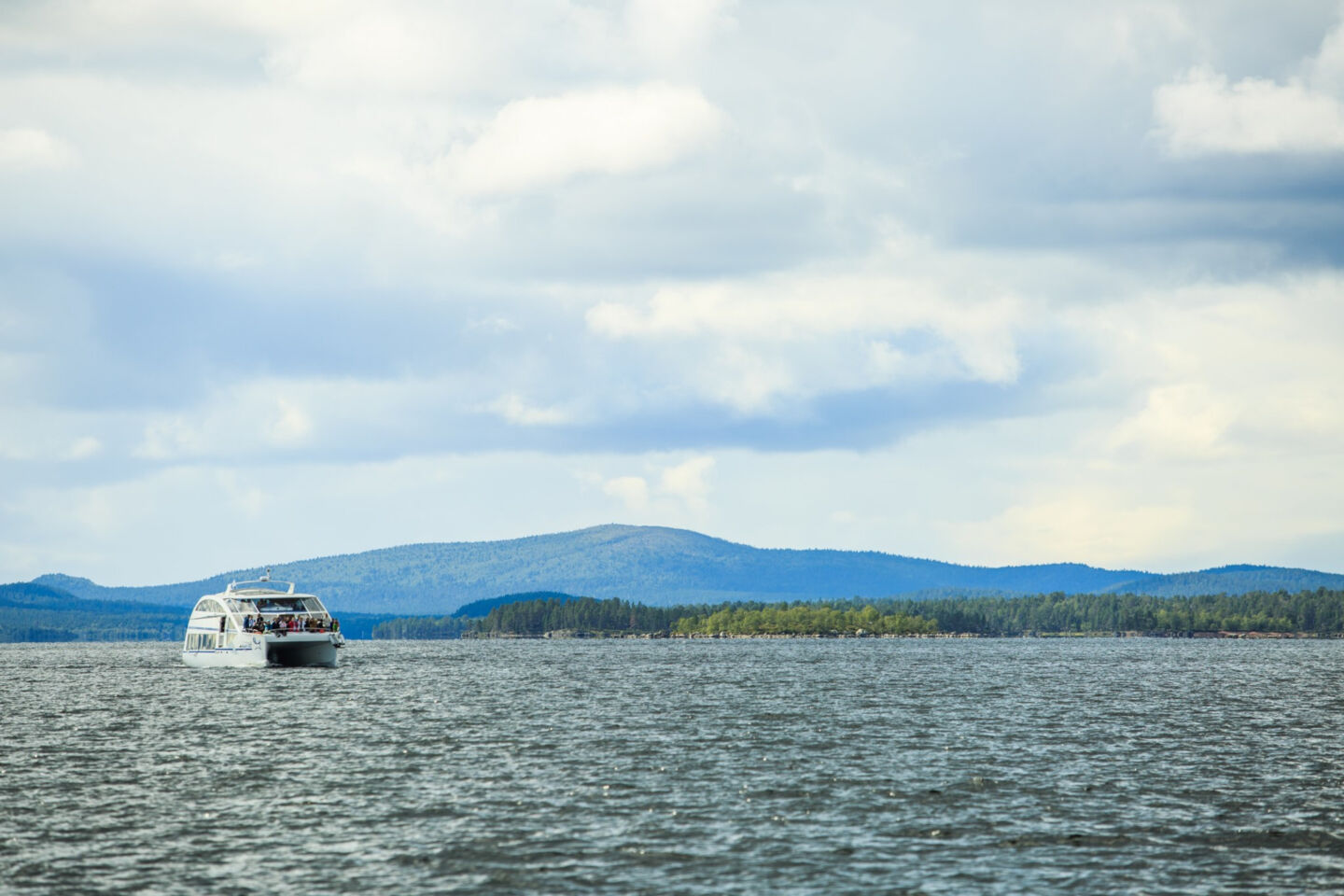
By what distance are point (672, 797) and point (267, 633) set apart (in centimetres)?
10167

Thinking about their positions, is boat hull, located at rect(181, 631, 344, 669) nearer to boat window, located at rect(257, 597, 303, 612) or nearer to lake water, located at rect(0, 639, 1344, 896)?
boat window, located at rect(257, 597, 303, 612)

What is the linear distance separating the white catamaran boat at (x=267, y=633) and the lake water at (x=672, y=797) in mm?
38989

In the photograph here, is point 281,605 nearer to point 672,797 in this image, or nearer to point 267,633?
point 267,633

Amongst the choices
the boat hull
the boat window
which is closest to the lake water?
the boat hull

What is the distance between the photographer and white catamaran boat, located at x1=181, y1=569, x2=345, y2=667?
5861 inches

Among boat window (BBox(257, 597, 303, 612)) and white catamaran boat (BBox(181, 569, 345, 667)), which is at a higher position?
boat window (BBox(257, 597, 303, 612))

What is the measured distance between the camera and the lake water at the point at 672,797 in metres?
41.1

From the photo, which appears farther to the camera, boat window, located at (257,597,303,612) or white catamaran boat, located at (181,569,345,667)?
boat window, located at (257,597,303,612)

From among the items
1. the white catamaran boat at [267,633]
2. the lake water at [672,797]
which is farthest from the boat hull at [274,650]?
the lake water at [672,797]

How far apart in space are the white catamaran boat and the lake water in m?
39.0

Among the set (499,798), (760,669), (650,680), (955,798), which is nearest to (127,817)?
(499,798)

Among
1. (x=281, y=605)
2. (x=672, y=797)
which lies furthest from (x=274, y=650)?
(x=672, y=797)

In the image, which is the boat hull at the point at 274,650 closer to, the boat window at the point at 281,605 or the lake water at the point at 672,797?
the boat window at the point at 281,605

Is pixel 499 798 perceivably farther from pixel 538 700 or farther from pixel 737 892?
pixel 538 700
